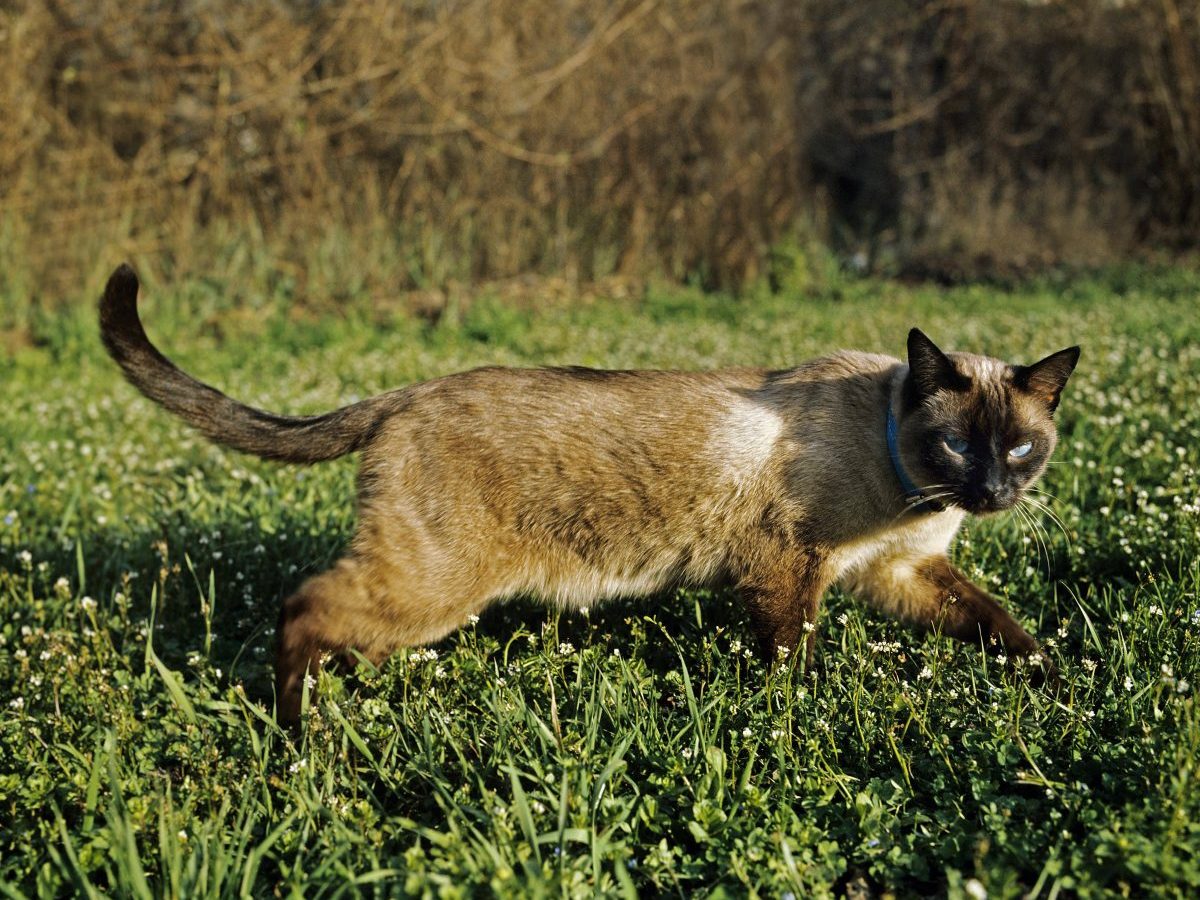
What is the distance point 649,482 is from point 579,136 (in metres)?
8.34

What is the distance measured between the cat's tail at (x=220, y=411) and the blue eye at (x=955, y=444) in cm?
179

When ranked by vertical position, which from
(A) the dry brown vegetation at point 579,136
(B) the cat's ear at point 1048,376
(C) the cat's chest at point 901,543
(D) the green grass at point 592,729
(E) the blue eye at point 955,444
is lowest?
(D) the green grass at point 592,729

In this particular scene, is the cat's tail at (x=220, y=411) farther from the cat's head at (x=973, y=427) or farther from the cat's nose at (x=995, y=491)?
the cat's nose at (x=995, y=491)

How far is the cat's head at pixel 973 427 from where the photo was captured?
3.05 metres

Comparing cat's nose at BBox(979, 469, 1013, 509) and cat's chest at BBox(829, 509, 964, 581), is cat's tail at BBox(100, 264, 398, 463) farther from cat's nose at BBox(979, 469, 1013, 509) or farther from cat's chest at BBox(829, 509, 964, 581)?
cat's nose at BBox(979, 469, 1013, 509)

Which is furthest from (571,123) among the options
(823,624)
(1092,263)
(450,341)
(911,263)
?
(823,624)

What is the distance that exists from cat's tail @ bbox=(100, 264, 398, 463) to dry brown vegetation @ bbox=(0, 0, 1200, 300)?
5.91 metres

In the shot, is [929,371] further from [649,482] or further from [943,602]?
[649,482]

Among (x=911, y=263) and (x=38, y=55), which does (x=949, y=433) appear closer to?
(x=38, y=55)

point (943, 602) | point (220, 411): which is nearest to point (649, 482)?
point (943, 602)

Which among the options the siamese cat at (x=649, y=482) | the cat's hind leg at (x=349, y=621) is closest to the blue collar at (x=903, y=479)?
the siamese cat at (x=649, y=482)

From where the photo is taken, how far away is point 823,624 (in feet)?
11.1

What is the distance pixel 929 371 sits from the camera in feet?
10.1

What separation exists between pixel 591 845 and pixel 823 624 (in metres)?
1.51
